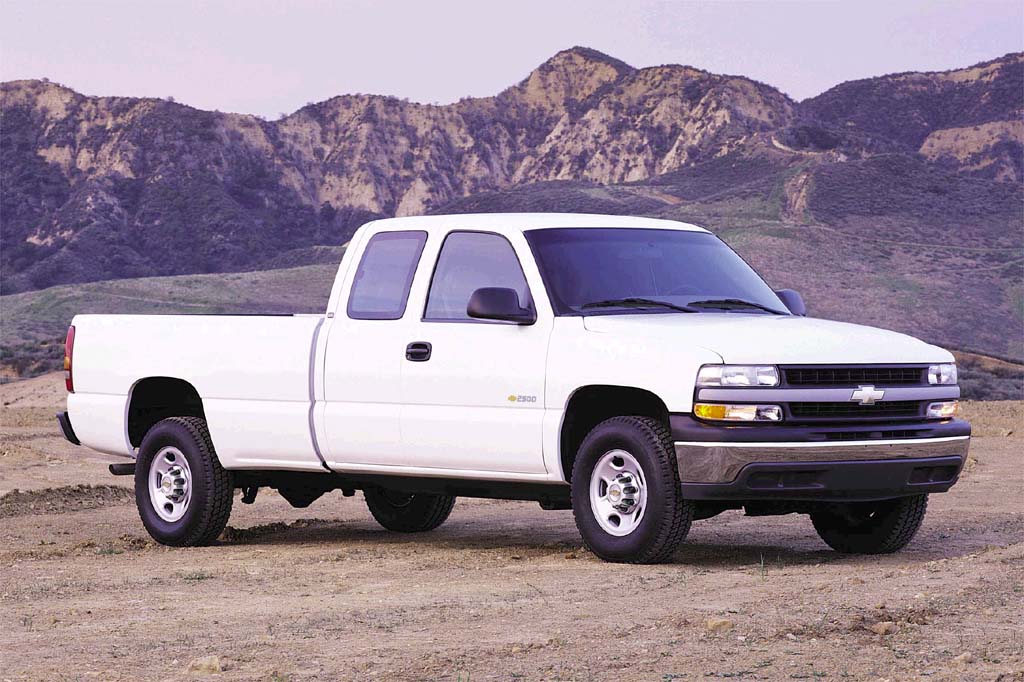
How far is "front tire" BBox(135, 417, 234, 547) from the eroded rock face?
96.2 m

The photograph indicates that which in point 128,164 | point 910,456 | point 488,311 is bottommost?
point 910,456

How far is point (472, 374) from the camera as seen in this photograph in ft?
33.0

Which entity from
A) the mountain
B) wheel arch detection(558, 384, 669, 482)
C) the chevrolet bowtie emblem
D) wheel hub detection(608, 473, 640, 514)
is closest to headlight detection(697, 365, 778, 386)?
wheel arch detection(558, 384, 669, 482)

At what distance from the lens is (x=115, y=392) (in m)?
12.1

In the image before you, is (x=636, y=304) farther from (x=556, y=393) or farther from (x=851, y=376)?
(x=851, y=376)

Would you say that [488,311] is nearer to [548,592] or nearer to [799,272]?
[548,592]

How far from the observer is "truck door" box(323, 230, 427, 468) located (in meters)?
10.5

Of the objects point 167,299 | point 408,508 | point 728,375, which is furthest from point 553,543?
point 167,299

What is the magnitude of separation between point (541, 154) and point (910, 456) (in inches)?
4556

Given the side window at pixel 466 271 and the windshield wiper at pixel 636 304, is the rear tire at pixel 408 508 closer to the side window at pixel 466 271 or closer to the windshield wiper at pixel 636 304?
the side window at pixel 466 271

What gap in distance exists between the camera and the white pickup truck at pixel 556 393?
927cm

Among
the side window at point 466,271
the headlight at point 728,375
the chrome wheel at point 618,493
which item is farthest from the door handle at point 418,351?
the headlight at point 728,375

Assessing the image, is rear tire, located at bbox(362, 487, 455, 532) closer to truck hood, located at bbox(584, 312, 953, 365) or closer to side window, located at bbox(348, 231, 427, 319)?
side window, located at bbox(348, 231, 427, 319)

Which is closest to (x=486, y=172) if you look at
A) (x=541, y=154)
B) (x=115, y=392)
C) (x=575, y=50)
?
(x=541, y=154)
